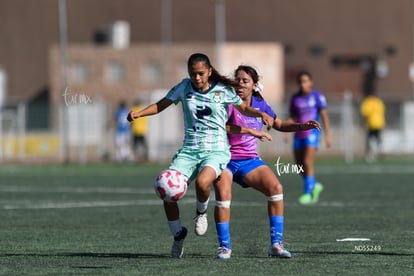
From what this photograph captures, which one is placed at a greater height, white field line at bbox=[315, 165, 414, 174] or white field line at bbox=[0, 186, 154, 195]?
white field line at bbox=[0, 186, 154, 195]

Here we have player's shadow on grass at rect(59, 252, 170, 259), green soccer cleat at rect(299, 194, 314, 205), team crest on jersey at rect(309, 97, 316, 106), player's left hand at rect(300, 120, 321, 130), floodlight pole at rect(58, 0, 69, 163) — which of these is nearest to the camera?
player's left hand at rect(300, 120, 321, 130)

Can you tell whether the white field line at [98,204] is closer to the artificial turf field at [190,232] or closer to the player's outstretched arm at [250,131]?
the artificial turf field at [190,232]

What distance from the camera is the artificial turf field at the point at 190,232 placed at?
11.1 meters

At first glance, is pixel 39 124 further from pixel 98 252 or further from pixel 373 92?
pixel 98 252

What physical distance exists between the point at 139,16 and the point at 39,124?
1826cm

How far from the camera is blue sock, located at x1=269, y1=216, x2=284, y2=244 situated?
1191 cm

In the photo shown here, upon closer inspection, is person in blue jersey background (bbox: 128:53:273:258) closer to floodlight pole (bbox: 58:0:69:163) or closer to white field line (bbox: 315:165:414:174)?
white field line (bbox: 315:165:414:174)

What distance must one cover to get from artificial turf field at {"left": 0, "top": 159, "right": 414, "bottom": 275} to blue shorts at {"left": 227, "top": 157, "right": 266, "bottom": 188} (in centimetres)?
79

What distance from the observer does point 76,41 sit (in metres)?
65.3

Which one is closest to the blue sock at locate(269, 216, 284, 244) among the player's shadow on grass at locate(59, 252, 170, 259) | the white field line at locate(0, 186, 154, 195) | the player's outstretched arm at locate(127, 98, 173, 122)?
the player's shadow on grass at locate(59, 252, 170, 259)

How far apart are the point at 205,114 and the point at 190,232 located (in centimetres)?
356

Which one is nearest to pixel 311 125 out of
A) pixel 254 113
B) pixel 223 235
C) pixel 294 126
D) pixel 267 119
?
pixel 294 126

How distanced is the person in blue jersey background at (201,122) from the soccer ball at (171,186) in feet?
0.68

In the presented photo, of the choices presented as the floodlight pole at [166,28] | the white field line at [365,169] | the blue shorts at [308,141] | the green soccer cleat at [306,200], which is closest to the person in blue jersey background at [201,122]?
the green soccer cleat at [306,200]
